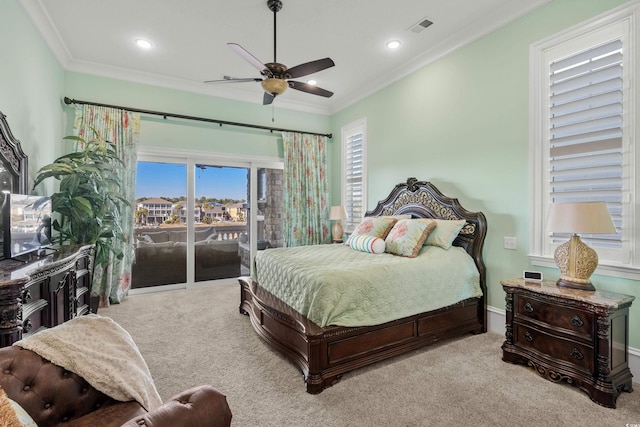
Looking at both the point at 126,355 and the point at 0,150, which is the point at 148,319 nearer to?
the point at 0,150

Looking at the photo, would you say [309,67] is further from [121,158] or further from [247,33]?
[121,158]

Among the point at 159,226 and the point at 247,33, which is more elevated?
the point at 247,33

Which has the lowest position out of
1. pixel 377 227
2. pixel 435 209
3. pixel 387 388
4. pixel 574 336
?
pixel 387 388

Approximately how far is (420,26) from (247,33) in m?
1.91

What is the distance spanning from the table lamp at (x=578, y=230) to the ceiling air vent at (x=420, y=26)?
7.50ft

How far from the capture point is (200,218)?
4.96 metres

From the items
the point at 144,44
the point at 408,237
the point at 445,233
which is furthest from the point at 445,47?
the point at 144,44

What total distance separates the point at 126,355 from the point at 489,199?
3.35 meters

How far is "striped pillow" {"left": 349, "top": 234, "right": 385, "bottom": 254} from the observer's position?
3.39 m

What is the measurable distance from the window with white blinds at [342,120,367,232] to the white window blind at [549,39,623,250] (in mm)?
2756

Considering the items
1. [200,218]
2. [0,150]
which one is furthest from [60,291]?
[200,218]

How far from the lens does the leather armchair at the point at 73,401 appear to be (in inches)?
38.6

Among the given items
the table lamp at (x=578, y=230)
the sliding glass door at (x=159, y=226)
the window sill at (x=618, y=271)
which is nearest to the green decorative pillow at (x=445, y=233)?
the table lamp at (x=578, y=230)

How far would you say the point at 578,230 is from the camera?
6.95 ft
